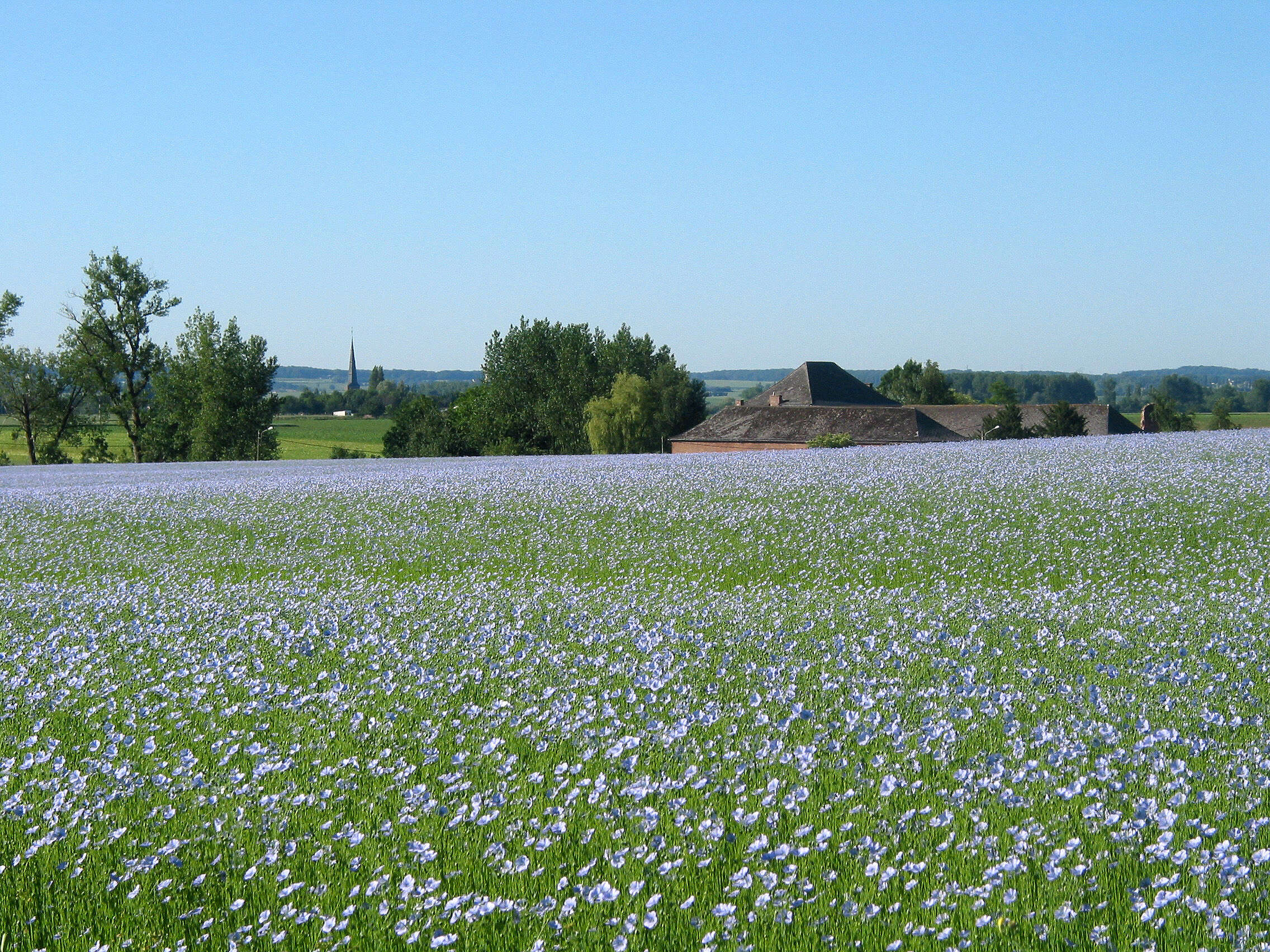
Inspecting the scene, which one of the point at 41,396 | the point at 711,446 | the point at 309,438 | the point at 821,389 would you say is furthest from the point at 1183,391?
the point at 41,396

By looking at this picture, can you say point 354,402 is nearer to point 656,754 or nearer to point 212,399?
point 212,399

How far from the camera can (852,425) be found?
262 feet

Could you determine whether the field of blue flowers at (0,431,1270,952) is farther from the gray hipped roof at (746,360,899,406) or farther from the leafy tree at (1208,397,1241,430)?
the leafy tree at (1208,397,1241,430)

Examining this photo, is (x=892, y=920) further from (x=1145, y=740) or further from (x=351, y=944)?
(x=1145, y=740)

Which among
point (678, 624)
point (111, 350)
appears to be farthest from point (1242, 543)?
point (111, 350)

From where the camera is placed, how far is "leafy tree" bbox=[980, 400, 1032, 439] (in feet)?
263

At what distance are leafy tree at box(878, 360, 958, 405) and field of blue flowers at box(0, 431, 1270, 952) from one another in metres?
119

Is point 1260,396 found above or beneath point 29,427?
above

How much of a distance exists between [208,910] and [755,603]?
923 centimetres

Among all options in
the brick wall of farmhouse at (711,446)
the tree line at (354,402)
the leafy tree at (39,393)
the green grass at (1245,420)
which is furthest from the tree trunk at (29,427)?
the green grass at (1245,420)

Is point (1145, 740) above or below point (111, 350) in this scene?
below

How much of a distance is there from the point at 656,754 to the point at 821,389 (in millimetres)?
103250

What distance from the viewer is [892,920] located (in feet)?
16.4

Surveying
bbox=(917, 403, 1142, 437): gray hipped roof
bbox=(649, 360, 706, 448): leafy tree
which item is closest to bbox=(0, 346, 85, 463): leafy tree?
bbox=(649, 360, 706, 448): leafy tree
